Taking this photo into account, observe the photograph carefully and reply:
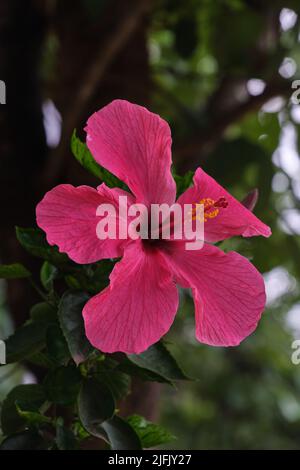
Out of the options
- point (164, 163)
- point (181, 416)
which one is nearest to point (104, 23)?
point (164, 163)

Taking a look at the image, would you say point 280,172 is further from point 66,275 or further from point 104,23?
point 66,275

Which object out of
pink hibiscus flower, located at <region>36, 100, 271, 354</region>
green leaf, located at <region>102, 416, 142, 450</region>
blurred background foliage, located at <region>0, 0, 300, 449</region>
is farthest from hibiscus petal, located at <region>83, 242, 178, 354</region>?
blurred background foliage, located at <region>0, 0, 300, 449</region>

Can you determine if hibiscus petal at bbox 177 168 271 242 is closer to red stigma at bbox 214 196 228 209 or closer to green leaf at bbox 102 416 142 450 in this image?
red stigma at bbox 214 196 228 209

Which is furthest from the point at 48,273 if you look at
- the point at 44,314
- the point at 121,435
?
the point at 121,435

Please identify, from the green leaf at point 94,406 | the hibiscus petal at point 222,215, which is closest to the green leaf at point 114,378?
the green leaf at point 94,406

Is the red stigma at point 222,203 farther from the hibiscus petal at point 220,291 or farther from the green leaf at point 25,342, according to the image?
the green leaf at point 25,342

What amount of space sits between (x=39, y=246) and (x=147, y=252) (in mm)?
80

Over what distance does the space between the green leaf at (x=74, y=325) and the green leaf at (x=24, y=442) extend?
95 mm

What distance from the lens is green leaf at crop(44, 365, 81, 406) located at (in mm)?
517

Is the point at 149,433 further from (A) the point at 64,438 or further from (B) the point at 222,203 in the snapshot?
(B) the point at 222,203

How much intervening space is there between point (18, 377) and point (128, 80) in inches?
39.2

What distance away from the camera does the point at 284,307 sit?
228 centimetres

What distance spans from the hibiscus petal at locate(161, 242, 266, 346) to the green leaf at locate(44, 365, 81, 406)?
4.0 inches

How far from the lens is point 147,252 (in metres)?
0.50
